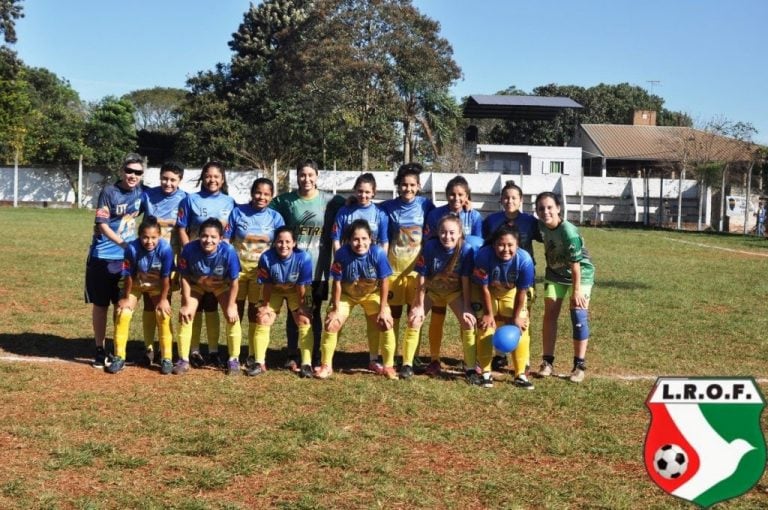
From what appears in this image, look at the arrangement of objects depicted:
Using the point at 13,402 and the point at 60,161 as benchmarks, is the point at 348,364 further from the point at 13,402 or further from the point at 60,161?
the point at 60,161

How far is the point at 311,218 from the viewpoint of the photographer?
24.4ft

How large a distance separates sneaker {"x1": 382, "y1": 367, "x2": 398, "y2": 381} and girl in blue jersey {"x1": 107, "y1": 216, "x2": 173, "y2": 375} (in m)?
1.89

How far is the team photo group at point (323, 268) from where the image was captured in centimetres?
709

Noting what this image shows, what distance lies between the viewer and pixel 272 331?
9.41 m

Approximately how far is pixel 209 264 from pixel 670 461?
16.4ft

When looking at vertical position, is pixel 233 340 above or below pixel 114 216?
below

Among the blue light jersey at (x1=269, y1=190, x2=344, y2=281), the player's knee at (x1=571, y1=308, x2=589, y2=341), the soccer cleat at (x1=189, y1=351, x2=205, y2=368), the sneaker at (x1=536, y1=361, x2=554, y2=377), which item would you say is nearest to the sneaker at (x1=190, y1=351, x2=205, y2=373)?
the soccer cleat at (x1=189, y1=351, x2=205, y2=368)

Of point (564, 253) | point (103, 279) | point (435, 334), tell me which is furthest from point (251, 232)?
point (564, 253)

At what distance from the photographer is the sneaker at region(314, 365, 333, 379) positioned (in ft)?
23.2

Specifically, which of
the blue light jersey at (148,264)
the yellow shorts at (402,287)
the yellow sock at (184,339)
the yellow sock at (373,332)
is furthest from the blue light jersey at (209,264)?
the yellow shorts at (402,287)

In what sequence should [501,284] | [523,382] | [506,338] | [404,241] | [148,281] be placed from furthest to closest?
1. [404,241]
2. [148,281]
3. [501,284]
4. [523,382]
5. [506,338]

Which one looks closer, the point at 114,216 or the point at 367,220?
the point at 367,220

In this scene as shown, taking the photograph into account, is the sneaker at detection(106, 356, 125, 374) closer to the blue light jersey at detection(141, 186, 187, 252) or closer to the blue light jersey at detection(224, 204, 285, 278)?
the blue light jersey at detection(141, 186, 187, 252)

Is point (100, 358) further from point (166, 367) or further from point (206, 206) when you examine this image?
point (206, 206)
